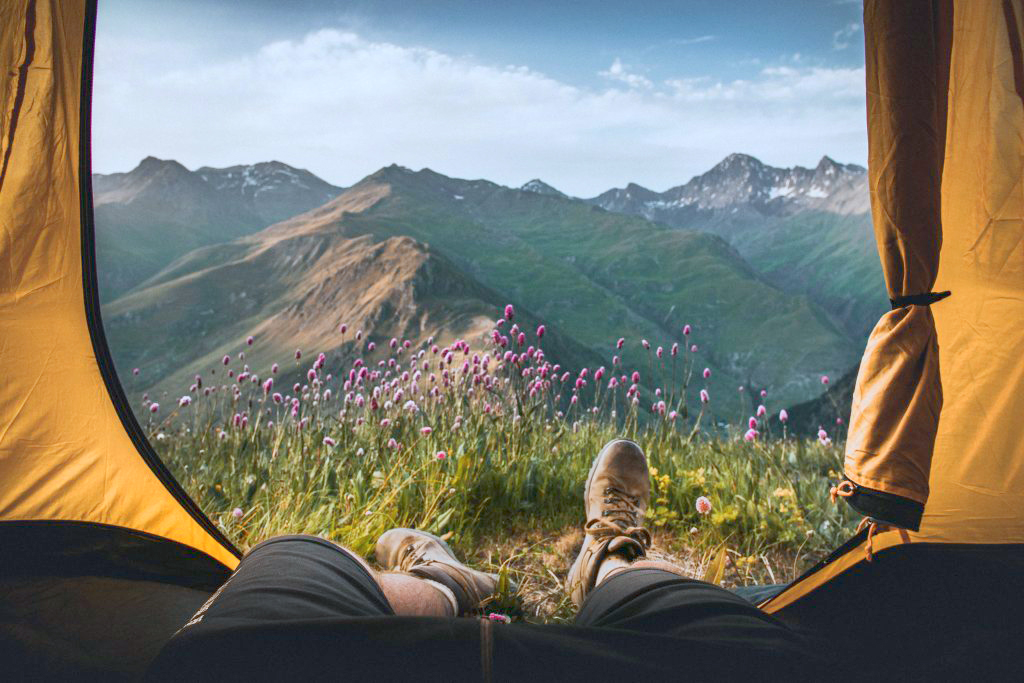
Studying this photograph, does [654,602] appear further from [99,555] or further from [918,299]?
[99,555]

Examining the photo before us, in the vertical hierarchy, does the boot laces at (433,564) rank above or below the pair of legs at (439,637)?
below

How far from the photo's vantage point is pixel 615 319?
92312 mm

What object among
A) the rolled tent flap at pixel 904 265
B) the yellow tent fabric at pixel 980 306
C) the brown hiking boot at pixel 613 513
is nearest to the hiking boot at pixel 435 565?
the brown hiking boot at pixel 613 513

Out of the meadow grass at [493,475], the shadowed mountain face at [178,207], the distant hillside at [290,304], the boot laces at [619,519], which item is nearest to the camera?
the boot laces at [619,519]

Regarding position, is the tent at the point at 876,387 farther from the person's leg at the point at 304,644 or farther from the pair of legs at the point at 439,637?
the person's leg at the point at 304,644

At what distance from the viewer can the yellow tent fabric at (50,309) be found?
1.69 metres

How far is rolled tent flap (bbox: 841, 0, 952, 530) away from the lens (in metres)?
1.46

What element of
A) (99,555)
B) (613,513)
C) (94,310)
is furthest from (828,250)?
(99,555)

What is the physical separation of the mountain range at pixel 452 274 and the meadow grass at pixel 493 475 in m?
28.6

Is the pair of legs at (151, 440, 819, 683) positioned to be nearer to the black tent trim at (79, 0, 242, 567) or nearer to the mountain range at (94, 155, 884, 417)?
the black tent trim at (79, 0, 242, 567)

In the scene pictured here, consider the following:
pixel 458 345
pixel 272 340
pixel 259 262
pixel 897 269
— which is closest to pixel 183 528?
pixel 458 345

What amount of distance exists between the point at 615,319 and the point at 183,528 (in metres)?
91.9

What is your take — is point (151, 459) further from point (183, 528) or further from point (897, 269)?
point (897, 269)

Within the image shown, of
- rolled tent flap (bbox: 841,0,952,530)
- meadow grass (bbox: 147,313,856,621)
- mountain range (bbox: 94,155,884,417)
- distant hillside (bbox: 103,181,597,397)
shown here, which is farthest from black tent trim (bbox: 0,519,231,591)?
distant hillside (bbox: 103,181,597,397)
